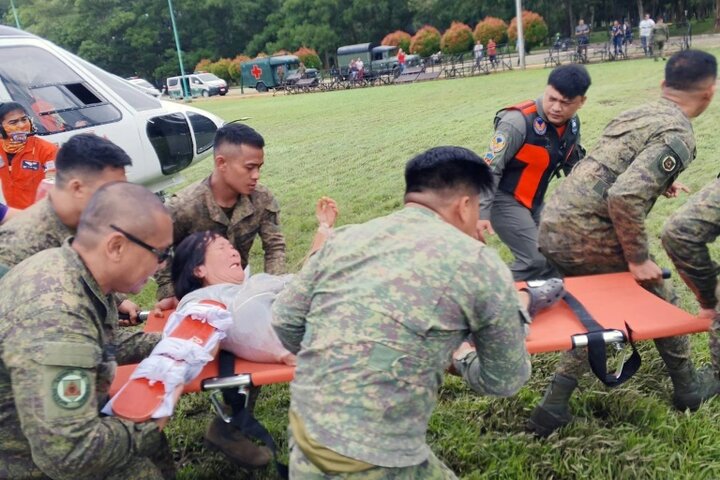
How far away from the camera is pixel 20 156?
15.7ft

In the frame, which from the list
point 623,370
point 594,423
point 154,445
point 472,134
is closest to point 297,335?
point 154,445

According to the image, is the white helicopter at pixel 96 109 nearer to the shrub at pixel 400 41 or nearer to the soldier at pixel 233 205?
the soldier at pixel 233 205

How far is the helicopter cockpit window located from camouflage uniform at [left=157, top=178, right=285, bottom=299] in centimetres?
309

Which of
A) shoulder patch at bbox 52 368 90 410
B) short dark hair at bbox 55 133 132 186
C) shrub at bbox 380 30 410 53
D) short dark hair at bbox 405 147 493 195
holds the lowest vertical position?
shoulder patch at bbox 52 368 90 410

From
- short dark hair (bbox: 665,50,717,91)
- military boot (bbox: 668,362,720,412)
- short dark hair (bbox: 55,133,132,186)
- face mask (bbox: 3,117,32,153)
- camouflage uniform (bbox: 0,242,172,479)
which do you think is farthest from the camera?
face mask (bbox: 3,117,32,153)

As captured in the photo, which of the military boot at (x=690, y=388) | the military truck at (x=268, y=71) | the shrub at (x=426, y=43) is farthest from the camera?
the military truck at (x=268, y=71)

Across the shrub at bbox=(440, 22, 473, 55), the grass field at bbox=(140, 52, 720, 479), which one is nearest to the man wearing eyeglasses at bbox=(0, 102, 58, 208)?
the grass field at bbox=(140, 52, 720, 479)

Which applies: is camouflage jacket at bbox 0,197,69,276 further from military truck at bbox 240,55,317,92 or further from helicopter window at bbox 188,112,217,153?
military truck at bbox 240,55,317,92

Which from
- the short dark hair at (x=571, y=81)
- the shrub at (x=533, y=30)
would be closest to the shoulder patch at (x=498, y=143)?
the short dark hair at (x=571, y=81)

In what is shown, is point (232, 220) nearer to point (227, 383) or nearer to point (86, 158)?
point (86, 158)

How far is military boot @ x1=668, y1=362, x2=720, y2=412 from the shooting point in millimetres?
3139

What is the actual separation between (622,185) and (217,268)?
1.90 meters

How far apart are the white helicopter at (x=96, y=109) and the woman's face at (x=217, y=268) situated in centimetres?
392

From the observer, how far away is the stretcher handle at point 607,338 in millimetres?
2582
